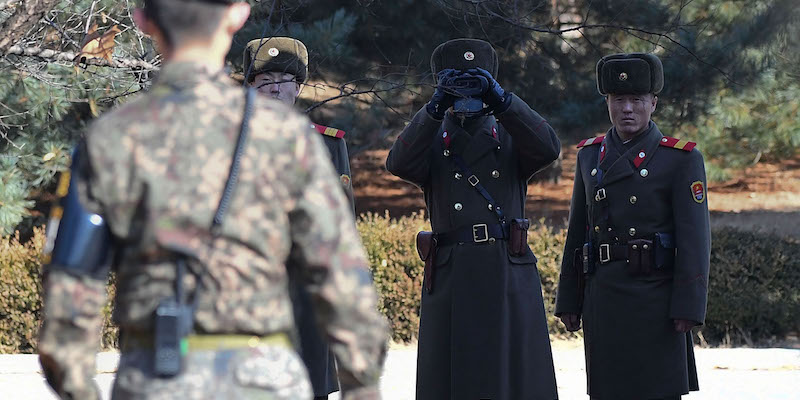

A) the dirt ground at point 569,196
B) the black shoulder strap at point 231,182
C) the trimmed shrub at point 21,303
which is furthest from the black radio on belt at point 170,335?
the dirt ground at point 569,196

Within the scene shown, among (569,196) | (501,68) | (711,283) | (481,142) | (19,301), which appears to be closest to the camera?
(481,142)

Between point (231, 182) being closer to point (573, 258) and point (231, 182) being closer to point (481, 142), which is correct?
point (481, 142)

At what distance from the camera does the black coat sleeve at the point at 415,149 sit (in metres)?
5.25

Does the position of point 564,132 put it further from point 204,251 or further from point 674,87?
point 204,251

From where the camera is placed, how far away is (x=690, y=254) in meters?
5.12

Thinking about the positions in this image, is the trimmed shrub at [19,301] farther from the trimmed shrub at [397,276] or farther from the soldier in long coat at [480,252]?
the soldier in long coat at [480,252]

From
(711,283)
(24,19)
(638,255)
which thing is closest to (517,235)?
(638,255)

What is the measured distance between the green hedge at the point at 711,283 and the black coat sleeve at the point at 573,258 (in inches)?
151

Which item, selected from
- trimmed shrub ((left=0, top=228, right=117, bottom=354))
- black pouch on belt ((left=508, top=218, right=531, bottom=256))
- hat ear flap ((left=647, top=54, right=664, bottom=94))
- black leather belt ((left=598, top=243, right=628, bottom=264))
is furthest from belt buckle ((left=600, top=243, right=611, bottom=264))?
trimmed shrub ((left=0, top=228, right=117, bottom=354))

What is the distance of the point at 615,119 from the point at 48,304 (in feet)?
11.9

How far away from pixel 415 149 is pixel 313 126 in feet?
1.50

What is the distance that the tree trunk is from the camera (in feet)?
17.2

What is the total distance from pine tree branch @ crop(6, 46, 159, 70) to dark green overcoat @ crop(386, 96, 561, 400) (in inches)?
62.7

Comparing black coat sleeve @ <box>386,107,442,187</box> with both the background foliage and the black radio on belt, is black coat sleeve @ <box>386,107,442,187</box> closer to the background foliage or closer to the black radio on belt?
the black radio on belt
